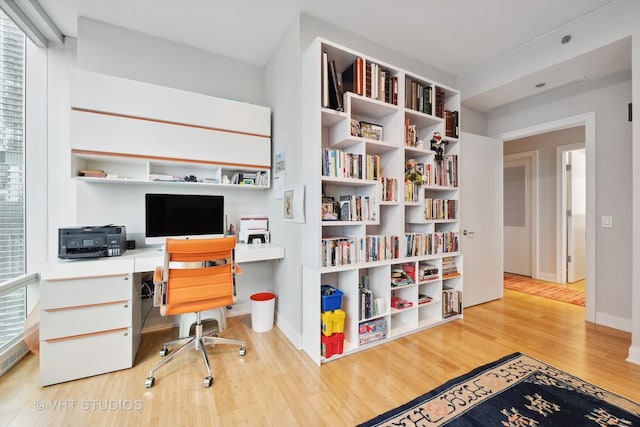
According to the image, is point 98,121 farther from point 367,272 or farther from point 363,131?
point 367,272

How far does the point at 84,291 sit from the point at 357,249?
1.99 meters

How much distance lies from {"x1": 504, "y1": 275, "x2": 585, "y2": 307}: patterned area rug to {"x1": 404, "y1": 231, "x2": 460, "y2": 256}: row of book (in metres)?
1.88

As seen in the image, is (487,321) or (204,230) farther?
(487,321)

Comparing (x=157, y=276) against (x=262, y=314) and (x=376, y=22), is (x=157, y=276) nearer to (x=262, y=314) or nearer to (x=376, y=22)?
(x=262, y=314)

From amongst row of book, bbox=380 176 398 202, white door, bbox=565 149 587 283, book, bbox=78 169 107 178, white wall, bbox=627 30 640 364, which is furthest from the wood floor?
white door, bbox=565 149 587 283

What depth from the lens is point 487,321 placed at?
2.72 m

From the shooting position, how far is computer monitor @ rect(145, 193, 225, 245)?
2279 mm

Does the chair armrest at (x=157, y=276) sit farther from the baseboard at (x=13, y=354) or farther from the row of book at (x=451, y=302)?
the row of book at (x=451, y=302)

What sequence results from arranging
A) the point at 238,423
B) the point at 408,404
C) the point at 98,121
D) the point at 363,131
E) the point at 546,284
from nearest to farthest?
the point at 238,423 < the point at 408,404 < the point at 98,121 < the point at 363,131 < the point at 546,284

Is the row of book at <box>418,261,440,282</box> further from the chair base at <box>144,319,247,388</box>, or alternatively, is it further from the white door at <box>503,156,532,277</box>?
the white door at <box>503,156,532,277</box>

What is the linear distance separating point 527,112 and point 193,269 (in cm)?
412

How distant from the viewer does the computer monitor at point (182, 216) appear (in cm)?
228

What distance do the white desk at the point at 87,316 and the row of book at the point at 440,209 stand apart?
8.32 feet

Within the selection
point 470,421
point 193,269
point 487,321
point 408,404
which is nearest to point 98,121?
point 193,269
